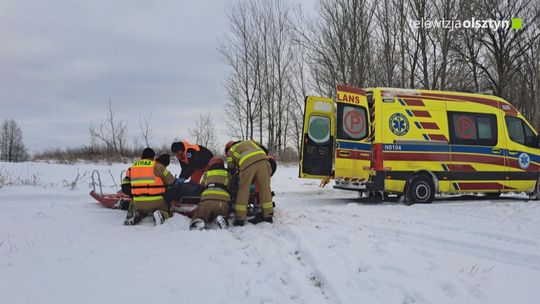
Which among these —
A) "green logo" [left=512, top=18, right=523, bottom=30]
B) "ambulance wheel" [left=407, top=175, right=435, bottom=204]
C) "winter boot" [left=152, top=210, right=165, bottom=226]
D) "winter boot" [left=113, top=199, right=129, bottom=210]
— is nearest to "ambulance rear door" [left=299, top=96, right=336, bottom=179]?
"ambulance wheel" [left=407, top=175, right=435, bottom=204]

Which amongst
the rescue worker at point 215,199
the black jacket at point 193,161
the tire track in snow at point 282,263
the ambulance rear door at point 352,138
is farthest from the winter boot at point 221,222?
the ambulance rear door at point 352,138

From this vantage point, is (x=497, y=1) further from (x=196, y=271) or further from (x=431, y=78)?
(x=196, y=271)

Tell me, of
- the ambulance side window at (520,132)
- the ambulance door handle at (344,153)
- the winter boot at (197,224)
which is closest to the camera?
the winter boot at (197,224)

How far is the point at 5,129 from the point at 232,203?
62.6 m

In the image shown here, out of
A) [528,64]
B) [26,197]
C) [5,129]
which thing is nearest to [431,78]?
[528,64]

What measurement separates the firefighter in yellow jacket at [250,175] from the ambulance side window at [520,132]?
706cm

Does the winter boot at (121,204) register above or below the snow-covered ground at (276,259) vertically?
above

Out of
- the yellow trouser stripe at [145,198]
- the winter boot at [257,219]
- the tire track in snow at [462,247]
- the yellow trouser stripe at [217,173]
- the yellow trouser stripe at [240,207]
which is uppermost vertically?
the yellow trouser stripe at [217,173]

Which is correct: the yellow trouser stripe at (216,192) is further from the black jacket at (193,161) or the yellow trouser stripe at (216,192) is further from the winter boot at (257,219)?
the black jacket at (193,161)

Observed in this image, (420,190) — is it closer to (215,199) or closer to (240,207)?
(240,207)

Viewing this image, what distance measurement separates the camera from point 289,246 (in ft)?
16.3

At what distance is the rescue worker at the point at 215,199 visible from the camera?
6.03 meters

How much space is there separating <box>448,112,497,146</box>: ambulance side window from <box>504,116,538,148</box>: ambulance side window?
51 cm

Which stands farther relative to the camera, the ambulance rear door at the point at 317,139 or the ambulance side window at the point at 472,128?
the ambulance side window at the point at 472,128
